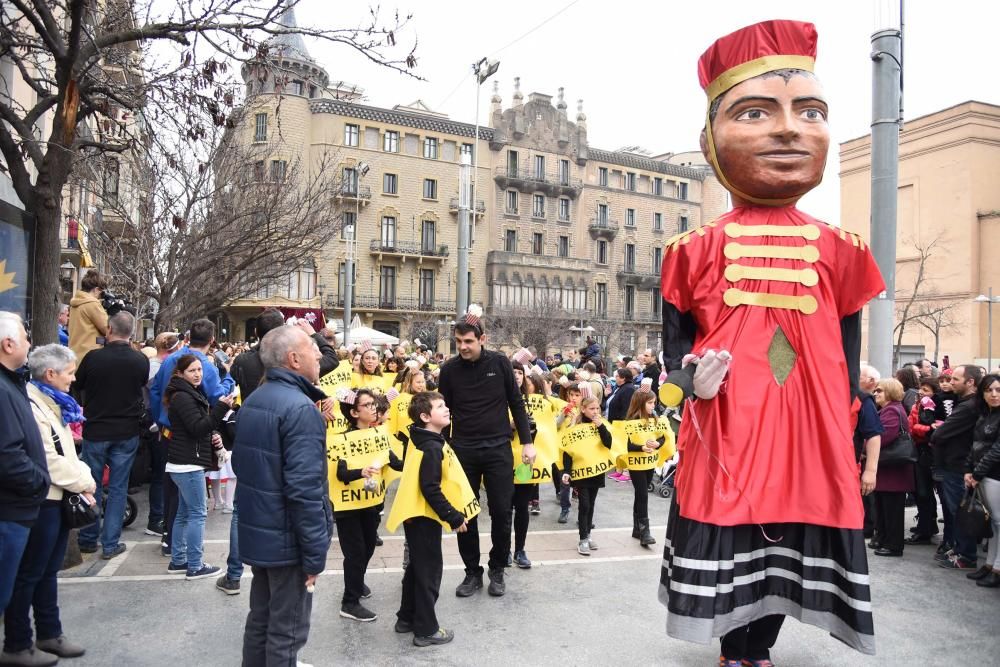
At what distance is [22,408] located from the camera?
3.84 m

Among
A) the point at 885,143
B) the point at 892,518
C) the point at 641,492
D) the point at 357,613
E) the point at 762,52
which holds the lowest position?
the point at 357,613

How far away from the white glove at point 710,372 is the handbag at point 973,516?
12.3 ft

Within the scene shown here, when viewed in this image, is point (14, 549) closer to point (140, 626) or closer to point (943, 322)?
point (140, 626)

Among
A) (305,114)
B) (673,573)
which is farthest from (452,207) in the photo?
(673,573)

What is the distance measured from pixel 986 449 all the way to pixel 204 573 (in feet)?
21.2

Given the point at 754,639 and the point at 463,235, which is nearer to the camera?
the point at 754,639

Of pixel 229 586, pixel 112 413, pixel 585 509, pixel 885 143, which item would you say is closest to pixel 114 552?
pixel 112 413

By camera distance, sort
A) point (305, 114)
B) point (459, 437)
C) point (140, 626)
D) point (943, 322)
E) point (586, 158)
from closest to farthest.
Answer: point (140, 626) < point (459, 437) < point (943, 322) < point (305, 114) < point (586, 158)

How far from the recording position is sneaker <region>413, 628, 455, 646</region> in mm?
4508

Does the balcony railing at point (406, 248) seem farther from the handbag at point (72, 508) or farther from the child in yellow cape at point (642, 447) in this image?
the handbag at point (72, 508)

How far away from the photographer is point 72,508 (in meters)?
4.35

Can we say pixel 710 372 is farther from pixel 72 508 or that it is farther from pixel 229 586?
pixel 229 586

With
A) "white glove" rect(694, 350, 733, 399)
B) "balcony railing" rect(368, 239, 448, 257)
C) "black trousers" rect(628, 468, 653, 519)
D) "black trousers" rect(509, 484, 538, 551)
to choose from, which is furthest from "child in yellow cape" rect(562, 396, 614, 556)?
"balcony railing" rect(368, 239, 448, 257)

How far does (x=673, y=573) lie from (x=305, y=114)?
42516 mm
